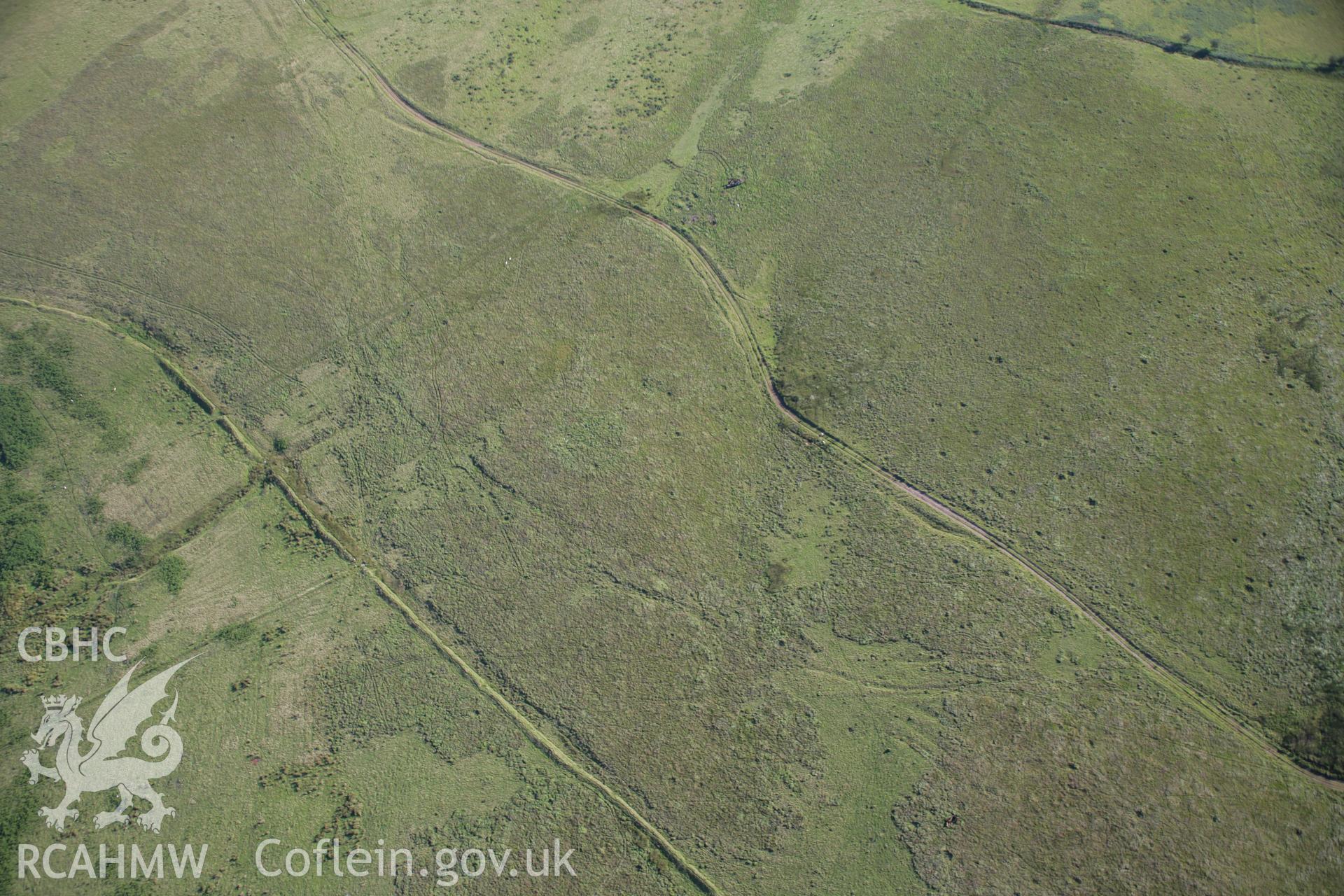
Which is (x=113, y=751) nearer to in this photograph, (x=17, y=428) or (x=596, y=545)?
(x=17, y=428)

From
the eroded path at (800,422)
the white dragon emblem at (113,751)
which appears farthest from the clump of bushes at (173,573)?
the eroded path at (800,422)

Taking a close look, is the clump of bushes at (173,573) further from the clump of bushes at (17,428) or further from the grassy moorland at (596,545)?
Answer: the clump of bushes at (17,428)

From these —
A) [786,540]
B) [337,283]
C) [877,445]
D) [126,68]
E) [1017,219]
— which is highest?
[126,68]

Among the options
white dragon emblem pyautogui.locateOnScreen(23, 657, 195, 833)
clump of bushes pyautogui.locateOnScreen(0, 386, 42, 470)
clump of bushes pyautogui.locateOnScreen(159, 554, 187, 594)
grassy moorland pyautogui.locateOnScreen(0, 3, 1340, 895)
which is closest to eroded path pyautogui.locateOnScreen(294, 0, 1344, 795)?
grassy moorland pyautogui.locateOnScreen(0, 3, 1340, 895)

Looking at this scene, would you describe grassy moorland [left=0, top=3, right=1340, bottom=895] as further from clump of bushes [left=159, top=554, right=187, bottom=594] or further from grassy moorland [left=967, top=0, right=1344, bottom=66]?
grassy moorland [left=967, top=0, right=1344, bottom=66]

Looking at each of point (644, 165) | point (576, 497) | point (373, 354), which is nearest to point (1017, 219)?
point (644, 165)

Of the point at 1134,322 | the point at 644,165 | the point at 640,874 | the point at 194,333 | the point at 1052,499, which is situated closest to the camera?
the point at 640,874

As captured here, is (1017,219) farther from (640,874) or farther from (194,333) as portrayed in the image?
(194,333)
